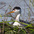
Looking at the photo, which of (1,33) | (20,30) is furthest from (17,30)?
(1,33)

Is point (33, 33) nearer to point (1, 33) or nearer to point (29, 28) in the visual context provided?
point (29, 28)

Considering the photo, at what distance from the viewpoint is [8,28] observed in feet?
4.58

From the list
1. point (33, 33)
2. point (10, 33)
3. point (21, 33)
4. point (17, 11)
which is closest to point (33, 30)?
point (33, 33)

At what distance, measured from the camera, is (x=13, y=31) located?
4.45 ft

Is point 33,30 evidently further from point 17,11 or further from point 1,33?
point 17,11

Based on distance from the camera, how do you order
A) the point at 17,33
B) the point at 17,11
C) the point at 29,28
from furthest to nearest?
the point at 17,11 → the point at 29,28 → the point at 17,33

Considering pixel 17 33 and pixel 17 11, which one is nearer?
A: pixel 17 33

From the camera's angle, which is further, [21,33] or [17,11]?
[17,11]

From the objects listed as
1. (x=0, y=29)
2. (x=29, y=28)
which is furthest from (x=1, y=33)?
(x=29, y=28)

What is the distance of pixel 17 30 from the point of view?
140 centimetres

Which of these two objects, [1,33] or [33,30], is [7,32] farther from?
[33,30]

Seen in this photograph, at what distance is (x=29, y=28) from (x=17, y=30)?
123mm

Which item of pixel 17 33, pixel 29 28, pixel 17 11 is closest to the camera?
pixel 17 33

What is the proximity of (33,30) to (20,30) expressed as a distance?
14 centimetres
